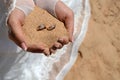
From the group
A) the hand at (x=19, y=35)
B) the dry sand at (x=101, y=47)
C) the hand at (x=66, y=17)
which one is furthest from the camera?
the dry sand at (x=101, y=47)

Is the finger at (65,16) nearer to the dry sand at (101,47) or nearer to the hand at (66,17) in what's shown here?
the hand at (66,17)

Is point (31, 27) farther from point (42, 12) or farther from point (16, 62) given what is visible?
point (16, 62)

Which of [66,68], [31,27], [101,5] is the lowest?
[66,68]

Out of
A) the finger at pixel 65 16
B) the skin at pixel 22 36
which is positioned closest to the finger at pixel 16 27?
the skin at pixel 22 36

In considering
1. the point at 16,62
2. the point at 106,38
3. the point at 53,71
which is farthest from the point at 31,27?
the point at 106,38

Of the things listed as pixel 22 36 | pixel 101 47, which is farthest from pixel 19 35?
pixel 101 47

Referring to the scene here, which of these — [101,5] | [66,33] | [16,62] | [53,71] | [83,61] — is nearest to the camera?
[66,33]
